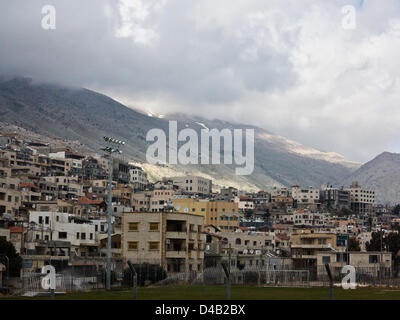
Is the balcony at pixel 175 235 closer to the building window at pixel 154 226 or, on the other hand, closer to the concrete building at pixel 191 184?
the building window at pixel 154 226

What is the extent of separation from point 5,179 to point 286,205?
4164 inches

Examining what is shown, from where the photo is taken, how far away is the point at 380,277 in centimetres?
4941

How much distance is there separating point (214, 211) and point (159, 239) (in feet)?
211

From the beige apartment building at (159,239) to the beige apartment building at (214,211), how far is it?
5729 cm

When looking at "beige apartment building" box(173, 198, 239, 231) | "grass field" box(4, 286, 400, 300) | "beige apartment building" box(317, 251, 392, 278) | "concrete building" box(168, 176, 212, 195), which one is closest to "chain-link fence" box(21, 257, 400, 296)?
"grass field" box(4, 286, 400, 300)

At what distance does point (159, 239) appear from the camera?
61.7 m

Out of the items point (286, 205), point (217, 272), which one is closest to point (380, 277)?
point (217, 272)

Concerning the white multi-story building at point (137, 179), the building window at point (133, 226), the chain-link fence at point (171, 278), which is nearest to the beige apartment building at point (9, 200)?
the building window at point (133, 226)

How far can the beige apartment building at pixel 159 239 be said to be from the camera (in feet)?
202

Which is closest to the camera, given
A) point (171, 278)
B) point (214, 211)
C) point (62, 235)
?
point (171, 278)

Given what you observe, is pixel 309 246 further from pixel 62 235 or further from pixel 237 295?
pixel 237 295

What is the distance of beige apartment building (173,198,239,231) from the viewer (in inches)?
4862

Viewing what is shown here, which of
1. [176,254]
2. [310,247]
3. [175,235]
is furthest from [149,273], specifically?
[310,247]

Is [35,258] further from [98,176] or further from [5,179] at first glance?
[98,176]
